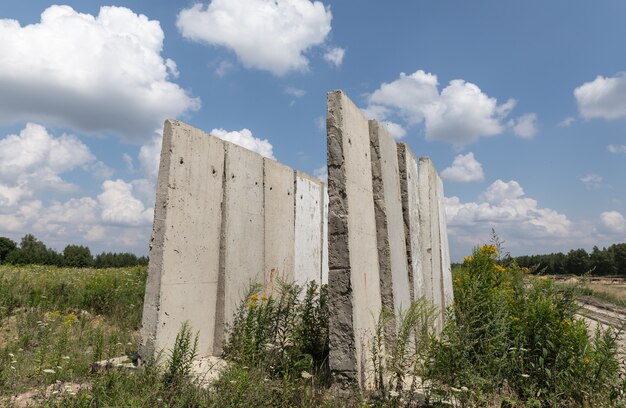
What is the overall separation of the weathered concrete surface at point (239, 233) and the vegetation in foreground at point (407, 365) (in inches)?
10.7

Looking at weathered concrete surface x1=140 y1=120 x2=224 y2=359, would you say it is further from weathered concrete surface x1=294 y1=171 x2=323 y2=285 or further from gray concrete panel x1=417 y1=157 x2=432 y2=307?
gray concrete panel x1=417 y1=157 x2=432 y2=307

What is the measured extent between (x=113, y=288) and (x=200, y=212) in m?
3.61

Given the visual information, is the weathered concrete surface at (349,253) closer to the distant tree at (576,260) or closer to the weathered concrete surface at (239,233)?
the weathered concrete surface at (239,233)

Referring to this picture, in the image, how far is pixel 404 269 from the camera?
531cm

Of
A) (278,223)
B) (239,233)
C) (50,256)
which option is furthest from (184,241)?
(50,256)

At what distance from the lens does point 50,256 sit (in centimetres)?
4531

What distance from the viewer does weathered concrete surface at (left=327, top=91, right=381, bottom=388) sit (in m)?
3.69

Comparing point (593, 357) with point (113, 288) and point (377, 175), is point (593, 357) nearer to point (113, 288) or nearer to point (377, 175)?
point (377, 175)

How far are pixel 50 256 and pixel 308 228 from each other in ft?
152

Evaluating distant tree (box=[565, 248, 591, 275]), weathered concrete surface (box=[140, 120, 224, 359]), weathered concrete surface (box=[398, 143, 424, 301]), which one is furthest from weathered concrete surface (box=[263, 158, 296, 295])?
distant tree (box=[565, 248, 591, 275])

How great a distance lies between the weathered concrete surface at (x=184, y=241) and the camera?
449 cm

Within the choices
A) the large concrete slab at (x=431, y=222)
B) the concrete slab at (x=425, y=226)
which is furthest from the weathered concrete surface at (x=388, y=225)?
the large concrete slab at (x=431, y=222)

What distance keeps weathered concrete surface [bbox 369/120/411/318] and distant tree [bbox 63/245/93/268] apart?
48384 mm

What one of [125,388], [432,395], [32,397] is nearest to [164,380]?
[125,388]
